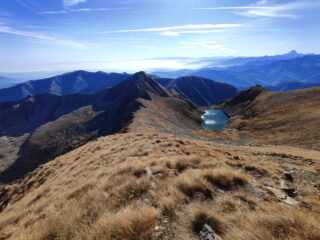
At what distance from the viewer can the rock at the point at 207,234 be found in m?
6.38

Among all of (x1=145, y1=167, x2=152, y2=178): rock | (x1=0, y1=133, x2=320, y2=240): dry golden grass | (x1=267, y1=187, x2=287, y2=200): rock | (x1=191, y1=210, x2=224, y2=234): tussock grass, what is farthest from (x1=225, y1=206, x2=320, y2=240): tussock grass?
(x1=145, y1=167, x2=152, y2=178): rock

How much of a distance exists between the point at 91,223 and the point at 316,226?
5.41 metres

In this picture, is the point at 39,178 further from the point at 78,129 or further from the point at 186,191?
the point at 78,129

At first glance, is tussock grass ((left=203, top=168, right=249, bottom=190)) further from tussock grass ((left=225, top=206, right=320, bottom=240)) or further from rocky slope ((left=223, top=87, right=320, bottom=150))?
rocky slope ((left=223, top=87, right=320, bottom=150))

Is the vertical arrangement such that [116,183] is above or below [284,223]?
below

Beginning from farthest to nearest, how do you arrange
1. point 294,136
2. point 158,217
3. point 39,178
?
point 294,136 < point 39,178 < point 158,217

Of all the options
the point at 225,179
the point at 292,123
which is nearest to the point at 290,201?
the point at 225,179

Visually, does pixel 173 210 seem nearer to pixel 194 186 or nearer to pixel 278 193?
pixel 194 186

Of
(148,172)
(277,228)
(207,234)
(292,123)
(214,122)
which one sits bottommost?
(214,122)

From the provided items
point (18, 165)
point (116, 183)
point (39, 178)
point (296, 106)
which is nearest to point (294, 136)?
point (296, 106)

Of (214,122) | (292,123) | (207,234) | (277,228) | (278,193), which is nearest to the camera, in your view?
(277,228)

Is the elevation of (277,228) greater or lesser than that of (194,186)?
greater

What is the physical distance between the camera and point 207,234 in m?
6.52

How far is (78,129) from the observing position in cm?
15262
